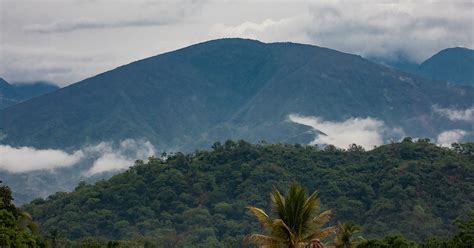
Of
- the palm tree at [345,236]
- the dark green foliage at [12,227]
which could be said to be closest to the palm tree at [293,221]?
the palm tree at [345,236]

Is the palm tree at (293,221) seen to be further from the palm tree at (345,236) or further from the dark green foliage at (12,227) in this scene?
the dark green foliage at (12,227)

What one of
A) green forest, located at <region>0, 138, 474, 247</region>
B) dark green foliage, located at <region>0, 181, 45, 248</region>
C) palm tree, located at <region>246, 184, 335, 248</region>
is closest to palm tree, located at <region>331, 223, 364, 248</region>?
palm tree, located at <region>246, 184, 335, 248</region>

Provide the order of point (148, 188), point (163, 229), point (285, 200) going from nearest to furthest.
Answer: point (285, 200)
point (163, 229)
point (148, 188)

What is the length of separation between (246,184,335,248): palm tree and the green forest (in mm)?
82538

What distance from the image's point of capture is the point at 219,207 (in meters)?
147

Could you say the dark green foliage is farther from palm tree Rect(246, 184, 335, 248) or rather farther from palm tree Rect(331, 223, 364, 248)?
palm tree Rect(246, 184, 335, 248)

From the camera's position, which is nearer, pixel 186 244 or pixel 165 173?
pixel 186 244

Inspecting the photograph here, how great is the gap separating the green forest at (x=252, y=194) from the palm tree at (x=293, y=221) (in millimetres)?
82538

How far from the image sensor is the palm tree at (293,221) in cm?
3266

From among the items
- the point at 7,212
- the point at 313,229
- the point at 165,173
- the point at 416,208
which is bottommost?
the point at 313,229

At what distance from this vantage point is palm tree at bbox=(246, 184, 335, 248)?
3266 cm

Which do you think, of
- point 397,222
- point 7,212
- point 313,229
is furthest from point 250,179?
point 313,229

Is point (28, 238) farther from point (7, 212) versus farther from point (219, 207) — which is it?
point (219, 207)

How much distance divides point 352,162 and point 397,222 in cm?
3534
